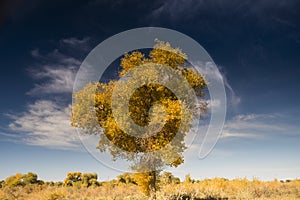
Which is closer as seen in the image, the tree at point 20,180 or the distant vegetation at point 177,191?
the distant vegetation at point 177,191

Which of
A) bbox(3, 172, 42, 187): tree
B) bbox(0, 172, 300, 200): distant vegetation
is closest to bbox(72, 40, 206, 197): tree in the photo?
bbox(0, 172, 300, 200): distant vegetation

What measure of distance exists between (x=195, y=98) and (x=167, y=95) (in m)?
2.28

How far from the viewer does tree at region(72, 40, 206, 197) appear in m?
19.1

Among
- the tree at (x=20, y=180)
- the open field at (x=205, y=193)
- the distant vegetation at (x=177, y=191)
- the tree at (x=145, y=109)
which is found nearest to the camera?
the tree at (x=145, y=109)

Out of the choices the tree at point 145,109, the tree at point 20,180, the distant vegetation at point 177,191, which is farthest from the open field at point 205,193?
the tree at point 20,180

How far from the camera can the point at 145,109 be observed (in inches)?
801

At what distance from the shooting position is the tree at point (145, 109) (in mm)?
19078

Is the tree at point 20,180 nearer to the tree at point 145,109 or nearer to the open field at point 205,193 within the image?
the open field at point 205,193

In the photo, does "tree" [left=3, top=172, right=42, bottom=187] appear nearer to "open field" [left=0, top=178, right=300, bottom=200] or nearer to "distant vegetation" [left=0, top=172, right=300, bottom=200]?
"distant vegetation" [left=0, top=172, right=300, bottom=200]

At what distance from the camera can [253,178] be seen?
30.7 metres

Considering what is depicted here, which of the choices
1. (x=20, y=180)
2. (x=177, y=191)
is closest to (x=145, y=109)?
(x=177, y=191)

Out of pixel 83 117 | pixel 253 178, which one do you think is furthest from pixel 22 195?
pixel 253 178

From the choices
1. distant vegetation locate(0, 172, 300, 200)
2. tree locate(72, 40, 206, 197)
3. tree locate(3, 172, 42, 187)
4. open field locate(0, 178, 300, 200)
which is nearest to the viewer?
tree locate(72, 40, 206, 197)

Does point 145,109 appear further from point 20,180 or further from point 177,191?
point 20,180
